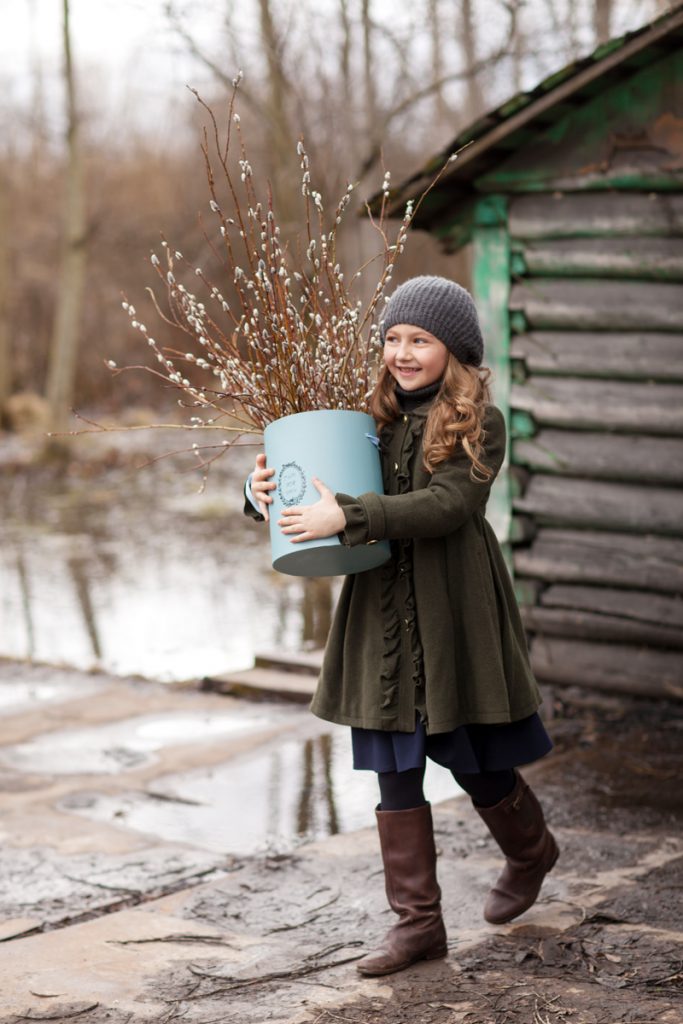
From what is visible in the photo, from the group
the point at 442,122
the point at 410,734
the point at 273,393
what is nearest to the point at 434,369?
the point at 273,393

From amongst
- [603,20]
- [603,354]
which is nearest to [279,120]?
[603,20]

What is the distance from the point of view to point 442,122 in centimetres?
2002

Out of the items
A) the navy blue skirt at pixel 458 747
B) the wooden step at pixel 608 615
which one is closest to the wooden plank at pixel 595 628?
the wooden step at pixel 608 615

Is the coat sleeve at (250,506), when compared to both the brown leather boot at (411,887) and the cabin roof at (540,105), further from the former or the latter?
the cabin roof at (540,105)

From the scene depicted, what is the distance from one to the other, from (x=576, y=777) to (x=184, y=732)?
1.89 m

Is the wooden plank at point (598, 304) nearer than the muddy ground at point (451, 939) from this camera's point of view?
No

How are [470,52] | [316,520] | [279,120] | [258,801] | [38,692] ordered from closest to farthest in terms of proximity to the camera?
[316,520]
[258,801]
[38,692]
[279,120]
[470,52]

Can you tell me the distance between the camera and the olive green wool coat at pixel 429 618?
3178 millimetres

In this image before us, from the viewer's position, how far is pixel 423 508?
3111mm

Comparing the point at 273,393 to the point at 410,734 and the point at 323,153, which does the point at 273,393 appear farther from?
the point at 323,153

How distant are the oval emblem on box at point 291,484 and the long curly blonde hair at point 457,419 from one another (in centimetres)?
33

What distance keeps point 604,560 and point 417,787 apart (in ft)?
9.05

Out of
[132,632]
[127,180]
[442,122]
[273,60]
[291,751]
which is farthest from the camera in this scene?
[127,180]

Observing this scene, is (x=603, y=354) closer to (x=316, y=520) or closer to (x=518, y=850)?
(x=518, y=850)
